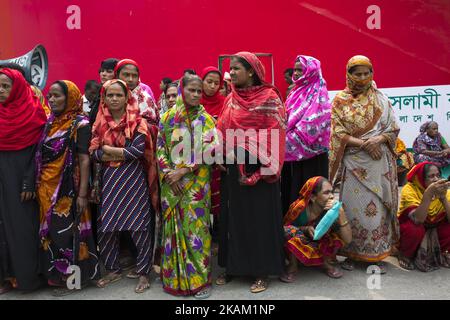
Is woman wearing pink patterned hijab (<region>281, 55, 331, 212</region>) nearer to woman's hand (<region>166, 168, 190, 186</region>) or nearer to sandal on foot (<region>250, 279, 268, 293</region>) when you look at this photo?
sandal on foot (<region>250, 279, 268, 293</region>)

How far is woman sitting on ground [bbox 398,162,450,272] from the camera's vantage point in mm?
3365

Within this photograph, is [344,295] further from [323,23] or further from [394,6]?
[394,6]

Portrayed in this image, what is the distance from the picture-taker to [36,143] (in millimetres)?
3031

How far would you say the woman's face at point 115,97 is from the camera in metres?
2.99

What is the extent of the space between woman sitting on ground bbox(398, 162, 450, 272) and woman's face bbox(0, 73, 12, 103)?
335 centimetres

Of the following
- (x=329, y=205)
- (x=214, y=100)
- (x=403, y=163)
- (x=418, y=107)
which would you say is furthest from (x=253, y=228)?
(x=418, y=107)

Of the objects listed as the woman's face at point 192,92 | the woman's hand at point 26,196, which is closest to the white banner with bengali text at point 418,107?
the woman's face at point 192,92

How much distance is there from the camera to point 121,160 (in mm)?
3020

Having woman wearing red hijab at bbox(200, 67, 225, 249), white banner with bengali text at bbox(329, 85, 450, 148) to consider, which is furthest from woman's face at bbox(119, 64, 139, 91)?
white banner with bengali text at bbox(329, 85, 450, 148)

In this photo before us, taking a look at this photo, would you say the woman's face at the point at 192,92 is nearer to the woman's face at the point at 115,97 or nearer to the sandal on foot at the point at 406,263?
the woman's face at the point at 115,97

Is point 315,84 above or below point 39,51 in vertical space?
below

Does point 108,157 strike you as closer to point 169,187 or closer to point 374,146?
point 169,187
